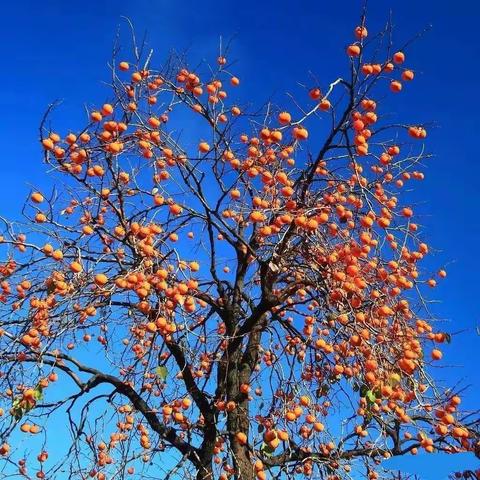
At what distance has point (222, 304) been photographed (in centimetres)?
554

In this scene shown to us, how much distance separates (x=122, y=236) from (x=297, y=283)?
58.4 inches

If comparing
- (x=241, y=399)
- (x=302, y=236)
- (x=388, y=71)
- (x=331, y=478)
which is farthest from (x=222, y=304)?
(x=388, y=71)

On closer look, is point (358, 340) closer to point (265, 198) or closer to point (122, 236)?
point (265, 198)

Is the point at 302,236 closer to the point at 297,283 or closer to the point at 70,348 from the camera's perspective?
the point at 297,283

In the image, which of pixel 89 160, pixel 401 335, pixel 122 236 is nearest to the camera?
pixel 401 335

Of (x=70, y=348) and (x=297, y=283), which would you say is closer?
(x=297, y=283)

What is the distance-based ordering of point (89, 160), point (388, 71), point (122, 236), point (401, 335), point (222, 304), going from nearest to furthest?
point (401, 335), point (388, 71), point (89, 160), point (122, 236), point (222, 304)

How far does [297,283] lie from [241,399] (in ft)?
3.56

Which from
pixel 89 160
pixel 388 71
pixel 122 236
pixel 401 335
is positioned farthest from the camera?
pixel 122 236

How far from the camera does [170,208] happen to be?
4.93 metres

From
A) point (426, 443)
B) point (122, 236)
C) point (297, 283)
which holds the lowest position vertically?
point (426, 443)

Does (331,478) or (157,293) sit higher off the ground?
(157,293)

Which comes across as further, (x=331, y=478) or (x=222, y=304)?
(x=222, y=304)

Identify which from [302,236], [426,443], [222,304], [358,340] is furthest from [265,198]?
[426,443]
